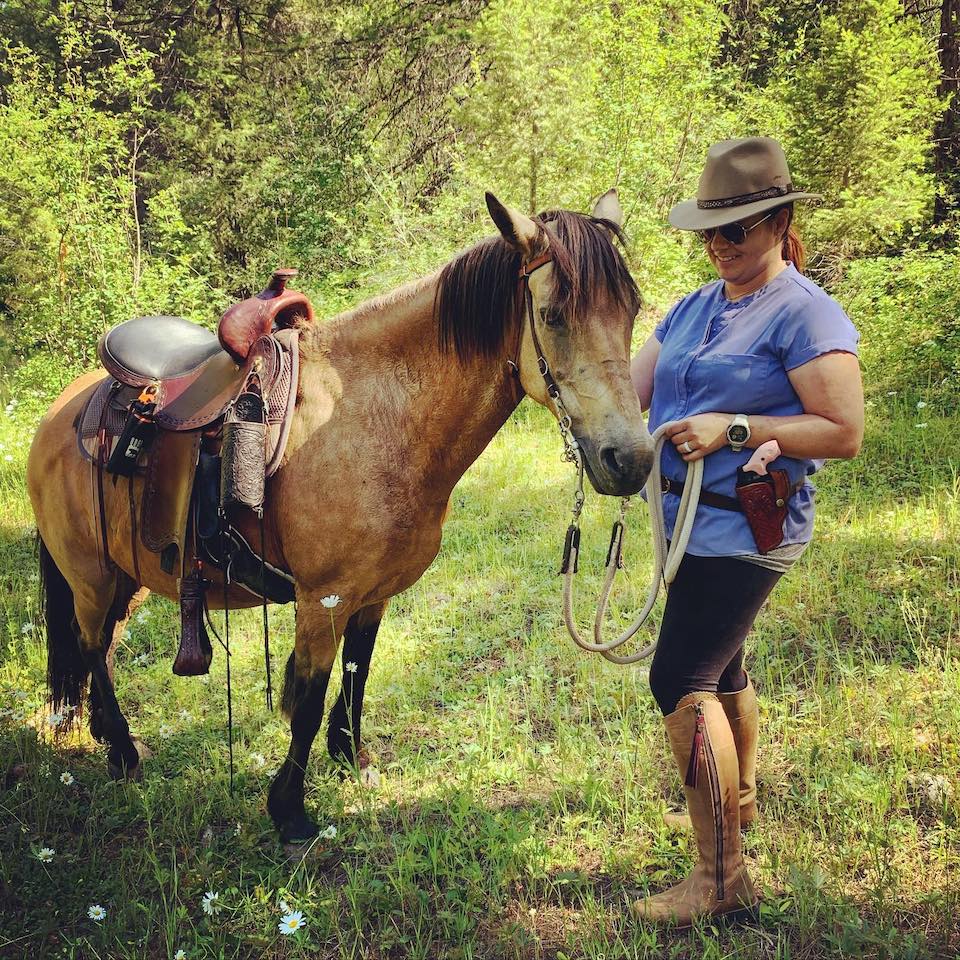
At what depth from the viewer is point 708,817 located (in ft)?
6.52

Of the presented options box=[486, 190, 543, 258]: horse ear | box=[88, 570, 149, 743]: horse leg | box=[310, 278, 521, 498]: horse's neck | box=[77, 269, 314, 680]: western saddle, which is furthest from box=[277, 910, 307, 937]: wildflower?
box=[486, 190, 543, 258]: horse ear

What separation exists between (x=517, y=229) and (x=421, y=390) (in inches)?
25.5

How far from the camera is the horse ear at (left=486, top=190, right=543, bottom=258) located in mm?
1897

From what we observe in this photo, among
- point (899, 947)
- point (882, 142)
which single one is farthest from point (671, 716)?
point (882, 142)

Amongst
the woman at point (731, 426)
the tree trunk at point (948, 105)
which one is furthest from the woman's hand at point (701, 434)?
the tree trunk at point (948, 105)

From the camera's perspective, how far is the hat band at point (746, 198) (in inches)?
72.0

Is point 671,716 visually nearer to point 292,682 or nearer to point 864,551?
point 292,682

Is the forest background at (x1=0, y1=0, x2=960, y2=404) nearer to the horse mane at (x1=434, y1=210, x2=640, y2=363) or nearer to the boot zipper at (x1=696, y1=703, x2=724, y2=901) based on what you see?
the horse mane at (x1=434, y1=210, x2=640, y2=363)

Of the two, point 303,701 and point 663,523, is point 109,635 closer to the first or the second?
point 303,701

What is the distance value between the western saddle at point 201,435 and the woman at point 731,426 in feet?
4.27

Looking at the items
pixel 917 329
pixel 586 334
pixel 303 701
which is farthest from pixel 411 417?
pixel 917 329

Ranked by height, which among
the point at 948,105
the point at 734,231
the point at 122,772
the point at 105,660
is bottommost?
the point at 122,772

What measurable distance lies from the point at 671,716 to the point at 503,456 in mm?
4771

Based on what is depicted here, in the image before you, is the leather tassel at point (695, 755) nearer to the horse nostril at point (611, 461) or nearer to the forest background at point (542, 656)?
the forest background at point (542, 656)
